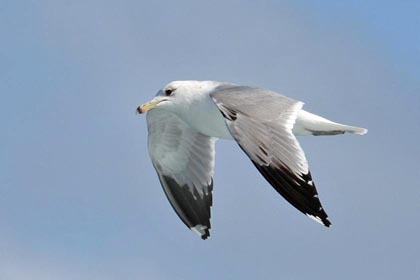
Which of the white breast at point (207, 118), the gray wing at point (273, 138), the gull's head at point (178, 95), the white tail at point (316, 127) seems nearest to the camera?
the gray wing at point (273, 138)

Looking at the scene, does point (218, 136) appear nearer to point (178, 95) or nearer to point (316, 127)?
point (178, 95)

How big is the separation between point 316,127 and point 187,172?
2.77 metres

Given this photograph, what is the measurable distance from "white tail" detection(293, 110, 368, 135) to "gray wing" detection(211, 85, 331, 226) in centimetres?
65

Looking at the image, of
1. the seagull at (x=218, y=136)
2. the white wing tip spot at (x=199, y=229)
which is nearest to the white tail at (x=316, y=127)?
the seagull at (x=218, y=136)

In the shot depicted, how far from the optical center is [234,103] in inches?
621

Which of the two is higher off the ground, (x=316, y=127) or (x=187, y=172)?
(x=316, y=127)

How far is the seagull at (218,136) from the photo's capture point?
46.5ft

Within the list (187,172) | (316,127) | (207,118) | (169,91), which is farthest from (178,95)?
(316,127)

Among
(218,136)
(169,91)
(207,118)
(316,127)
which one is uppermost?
(169,91)

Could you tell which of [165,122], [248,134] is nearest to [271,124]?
[248,134]

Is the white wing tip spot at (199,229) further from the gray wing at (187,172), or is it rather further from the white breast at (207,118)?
the white breast at (207,118)

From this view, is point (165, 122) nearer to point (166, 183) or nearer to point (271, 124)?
point (166, 183)

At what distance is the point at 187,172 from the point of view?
1909 cm

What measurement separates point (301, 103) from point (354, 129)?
153 cm
